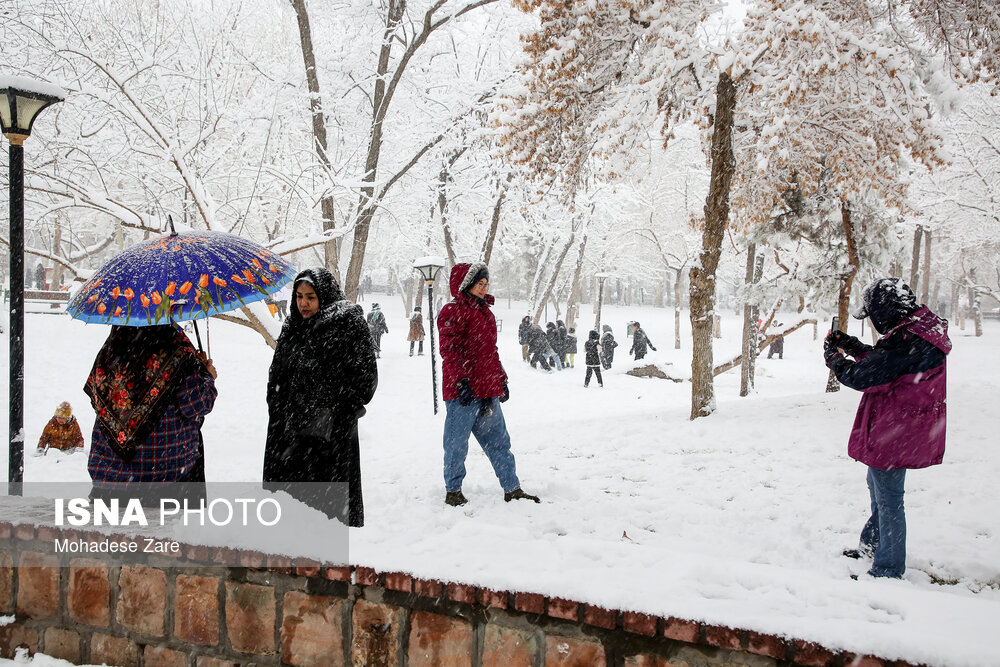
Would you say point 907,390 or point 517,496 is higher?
point 907,390

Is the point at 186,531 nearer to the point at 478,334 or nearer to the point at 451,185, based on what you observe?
the point at 478,334

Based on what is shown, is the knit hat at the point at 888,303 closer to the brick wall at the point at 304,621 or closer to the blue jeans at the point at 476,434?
the brick wall at the point at 304,621

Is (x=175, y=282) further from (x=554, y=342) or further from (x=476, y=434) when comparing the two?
(x=554, y=342)

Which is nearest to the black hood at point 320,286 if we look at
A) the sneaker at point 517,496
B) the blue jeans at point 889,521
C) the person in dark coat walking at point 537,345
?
the sneaker at point 517,496

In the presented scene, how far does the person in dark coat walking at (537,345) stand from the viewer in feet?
65.2

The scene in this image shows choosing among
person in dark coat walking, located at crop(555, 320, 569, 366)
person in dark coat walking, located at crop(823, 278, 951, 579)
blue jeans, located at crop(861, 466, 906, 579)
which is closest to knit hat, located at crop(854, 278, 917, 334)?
person in dark coat walking, located at crop(823, 278, 951, 579)

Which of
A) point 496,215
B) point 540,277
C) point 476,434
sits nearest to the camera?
point 476,434

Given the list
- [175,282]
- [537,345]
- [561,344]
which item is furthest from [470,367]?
[561,344]

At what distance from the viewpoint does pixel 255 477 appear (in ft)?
26.7

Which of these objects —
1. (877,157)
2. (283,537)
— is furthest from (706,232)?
(283,537)

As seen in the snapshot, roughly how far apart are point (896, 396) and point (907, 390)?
0.06 meters

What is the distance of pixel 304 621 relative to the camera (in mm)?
2668

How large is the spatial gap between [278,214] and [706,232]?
32.6ft

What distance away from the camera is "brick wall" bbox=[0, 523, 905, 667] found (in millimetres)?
2217
